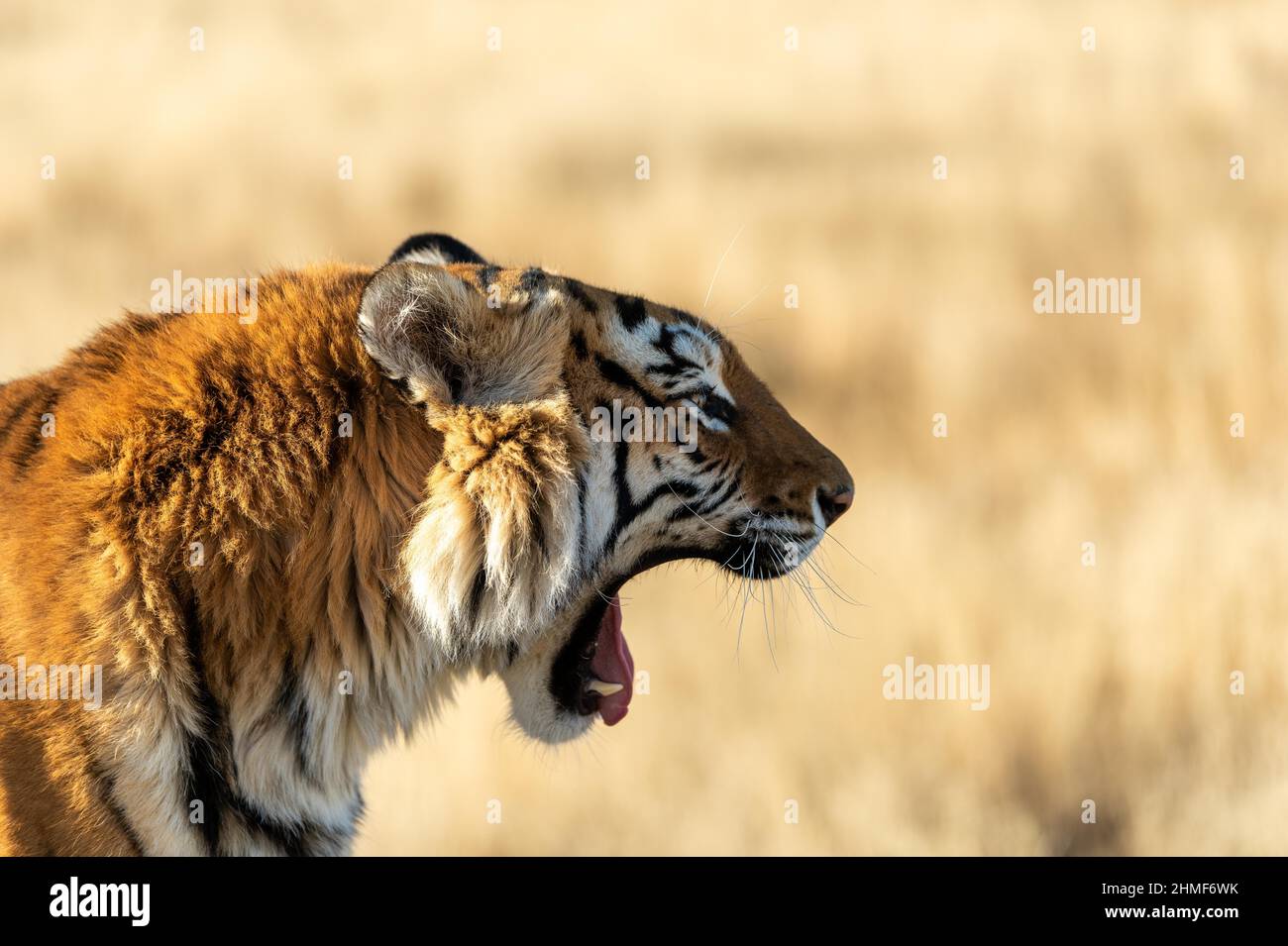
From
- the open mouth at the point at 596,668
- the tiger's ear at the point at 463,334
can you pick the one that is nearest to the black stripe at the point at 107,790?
the tiger's ear at the point at 463,334

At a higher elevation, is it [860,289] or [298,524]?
[860,289]

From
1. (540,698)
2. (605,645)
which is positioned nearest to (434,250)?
(605,645)

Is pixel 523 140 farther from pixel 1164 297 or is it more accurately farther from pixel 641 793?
pixel 641 793

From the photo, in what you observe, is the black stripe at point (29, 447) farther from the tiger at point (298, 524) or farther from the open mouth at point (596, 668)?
the open mouth at point (596, 668)

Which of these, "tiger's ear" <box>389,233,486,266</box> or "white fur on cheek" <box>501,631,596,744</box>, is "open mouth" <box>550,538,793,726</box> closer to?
"white fur on cheek" <box>501,631,596,744</box>

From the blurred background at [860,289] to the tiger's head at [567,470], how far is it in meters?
1.20

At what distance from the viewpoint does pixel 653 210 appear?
12.2 metres

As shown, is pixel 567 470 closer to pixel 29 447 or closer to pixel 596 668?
pixel 596 668

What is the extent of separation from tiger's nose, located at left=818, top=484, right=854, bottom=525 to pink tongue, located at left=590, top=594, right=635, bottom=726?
651 mm

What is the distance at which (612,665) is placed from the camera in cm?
431

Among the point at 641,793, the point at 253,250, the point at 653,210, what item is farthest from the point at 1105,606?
the point at 253,250

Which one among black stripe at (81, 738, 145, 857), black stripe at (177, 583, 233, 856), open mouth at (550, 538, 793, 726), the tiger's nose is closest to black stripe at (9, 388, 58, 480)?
black stripe at (177, 583, 233, 856)

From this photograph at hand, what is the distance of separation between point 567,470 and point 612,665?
0.86 meters

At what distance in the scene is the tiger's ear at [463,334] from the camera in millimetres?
3369
